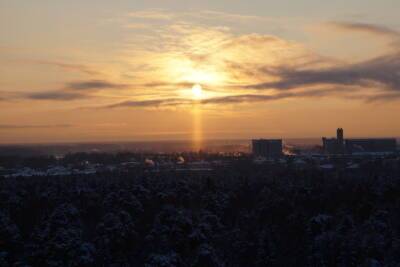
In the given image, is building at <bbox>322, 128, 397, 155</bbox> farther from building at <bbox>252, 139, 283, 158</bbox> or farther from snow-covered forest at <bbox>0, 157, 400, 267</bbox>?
snow-covered forest at <bbox>0, 157, 400, 267</bbox>

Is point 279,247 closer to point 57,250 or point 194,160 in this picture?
point 57,250

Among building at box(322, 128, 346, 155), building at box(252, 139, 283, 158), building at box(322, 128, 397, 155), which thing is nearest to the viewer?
building at box(252, 139, 283, 158)

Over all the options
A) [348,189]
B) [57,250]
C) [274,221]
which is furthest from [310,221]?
[57,250]

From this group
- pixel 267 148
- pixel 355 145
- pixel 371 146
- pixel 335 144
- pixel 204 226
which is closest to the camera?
pixel 204 226

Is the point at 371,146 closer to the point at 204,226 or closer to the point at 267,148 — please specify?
the point at 267,148

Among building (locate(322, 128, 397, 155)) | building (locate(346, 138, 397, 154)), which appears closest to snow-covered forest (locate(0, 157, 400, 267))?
building (locate(322, 128, 397, 155))

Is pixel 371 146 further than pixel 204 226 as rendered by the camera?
Yes

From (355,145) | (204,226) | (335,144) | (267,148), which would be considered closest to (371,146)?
(355,145)

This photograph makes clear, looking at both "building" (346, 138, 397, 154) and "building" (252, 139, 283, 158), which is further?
"building" (346, 138, 397, 154)
